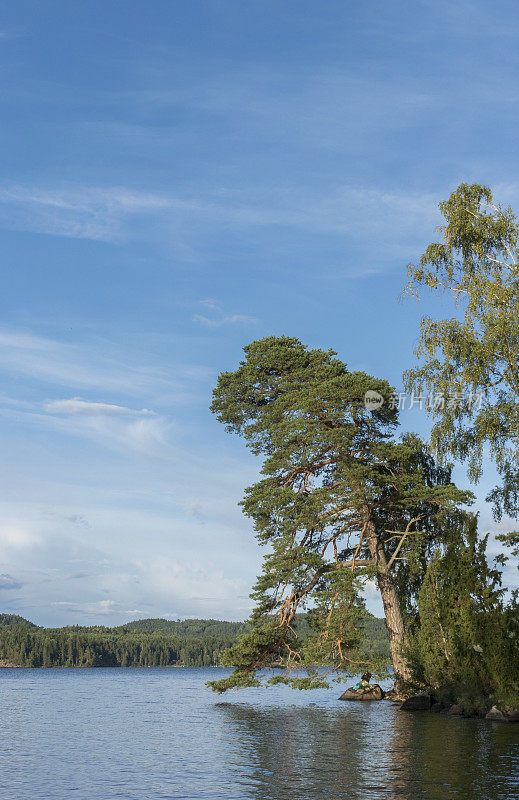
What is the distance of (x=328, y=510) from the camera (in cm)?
3306

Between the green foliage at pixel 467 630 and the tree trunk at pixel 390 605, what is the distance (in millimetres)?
2132

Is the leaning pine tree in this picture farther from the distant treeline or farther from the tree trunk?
the distant treeline

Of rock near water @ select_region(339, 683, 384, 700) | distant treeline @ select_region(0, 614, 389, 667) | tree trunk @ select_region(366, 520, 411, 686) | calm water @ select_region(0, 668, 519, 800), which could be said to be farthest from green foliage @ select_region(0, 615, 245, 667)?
calm water @ select_region(0, 668, 519, 800)

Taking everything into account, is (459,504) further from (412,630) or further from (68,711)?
(68,711)

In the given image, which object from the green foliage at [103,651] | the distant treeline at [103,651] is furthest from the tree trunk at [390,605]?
the green foliage at [103,651]

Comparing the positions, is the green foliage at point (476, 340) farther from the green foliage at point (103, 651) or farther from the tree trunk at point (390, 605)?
the green foliage at point (103, 651)

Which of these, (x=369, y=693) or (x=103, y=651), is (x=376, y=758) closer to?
(x=369, y=693)

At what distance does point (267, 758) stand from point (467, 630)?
453 inches

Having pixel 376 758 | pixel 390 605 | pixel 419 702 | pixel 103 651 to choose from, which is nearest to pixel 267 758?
pixel 376 758

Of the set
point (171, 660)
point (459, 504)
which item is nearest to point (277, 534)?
point (459, 504)

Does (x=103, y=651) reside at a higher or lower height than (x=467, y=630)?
lower

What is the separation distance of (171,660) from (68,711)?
485 ft

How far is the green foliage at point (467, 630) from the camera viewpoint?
25641 millimetres

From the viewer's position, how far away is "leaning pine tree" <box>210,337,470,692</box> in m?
31.2
